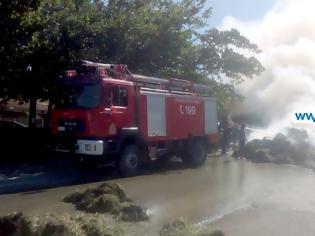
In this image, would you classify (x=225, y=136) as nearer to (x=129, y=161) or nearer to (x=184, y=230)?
(x=129, y=161)

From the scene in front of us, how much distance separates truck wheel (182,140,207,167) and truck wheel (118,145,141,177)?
123 inches

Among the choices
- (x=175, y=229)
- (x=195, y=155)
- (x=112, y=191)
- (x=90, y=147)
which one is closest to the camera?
(x=175, y=229)

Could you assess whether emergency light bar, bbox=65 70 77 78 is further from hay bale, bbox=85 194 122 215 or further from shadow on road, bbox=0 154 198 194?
hay bale, bbox=85 194 122 215

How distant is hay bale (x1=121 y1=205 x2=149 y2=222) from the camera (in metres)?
7.70

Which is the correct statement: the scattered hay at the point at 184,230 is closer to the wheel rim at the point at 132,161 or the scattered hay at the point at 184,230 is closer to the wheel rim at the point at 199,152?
the wheel rim at the point at 132,161

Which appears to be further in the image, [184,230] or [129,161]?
[129,161]

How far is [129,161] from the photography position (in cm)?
1348

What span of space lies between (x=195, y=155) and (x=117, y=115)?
4607 mm

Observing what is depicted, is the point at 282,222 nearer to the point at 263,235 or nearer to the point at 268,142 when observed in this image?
the point at 263,235

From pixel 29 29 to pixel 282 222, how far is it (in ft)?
29.2

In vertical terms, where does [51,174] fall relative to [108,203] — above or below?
above

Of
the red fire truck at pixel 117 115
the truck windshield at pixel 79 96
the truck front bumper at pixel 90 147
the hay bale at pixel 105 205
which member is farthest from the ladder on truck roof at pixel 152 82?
the hay bale at pixel 105 205

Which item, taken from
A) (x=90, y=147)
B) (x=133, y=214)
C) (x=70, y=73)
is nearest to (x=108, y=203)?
(x=133, y=214)

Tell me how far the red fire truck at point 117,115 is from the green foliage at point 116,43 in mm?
1103
